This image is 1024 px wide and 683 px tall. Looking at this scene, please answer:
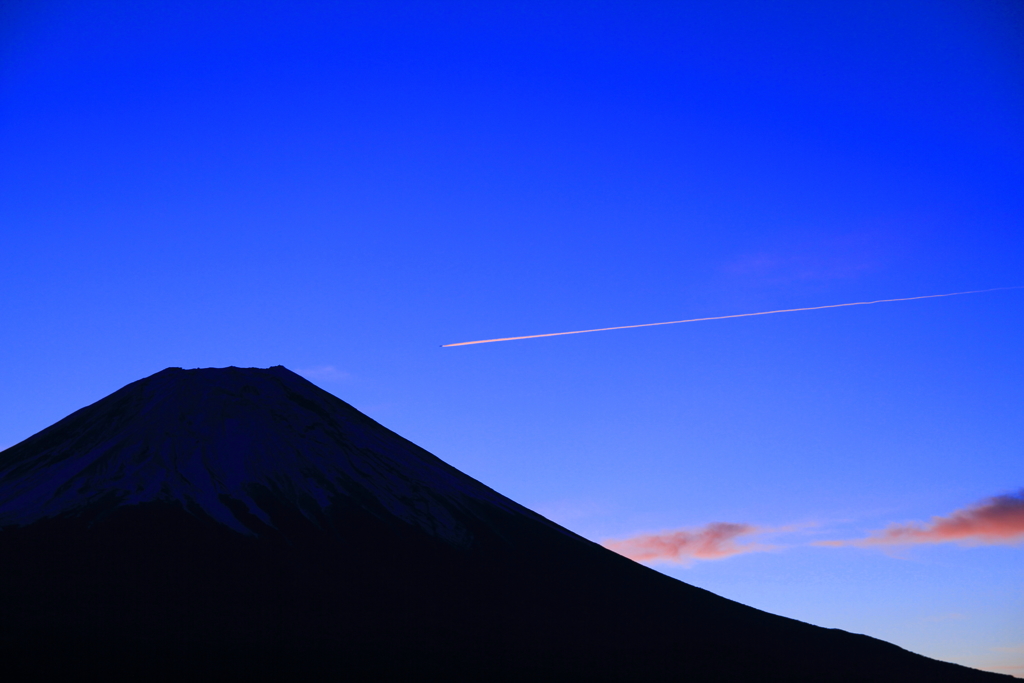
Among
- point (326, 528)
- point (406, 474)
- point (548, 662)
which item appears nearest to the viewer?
point (548, 662)

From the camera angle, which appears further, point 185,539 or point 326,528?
point 326,528

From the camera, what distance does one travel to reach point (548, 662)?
5662cm

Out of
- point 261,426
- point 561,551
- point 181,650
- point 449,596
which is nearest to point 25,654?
point 181,650

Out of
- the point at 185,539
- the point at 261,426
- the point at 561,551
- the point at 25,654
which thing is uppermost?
the point at 261,426

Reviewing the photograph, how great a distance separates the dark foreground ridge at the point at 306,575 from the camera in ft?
175

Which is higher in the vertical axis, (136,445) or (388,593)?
(136,445)

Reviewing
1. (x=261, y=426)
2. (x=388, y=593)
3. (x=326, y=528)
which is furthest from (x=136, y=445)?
(x=388, y=593)

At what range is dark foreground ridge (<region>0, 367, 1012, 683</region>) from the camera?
53.3 metres

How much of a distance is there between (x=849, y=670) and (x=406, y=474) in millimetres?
37688

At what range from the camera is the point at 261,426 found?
80938mm

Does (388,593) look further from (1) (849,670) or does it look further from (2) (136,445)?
(1) (849,670)

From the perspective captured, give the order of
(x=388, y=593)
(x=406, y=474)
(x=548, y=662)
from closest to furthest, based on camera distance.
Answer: (x=548, y=662), (x=388, y=593), (x=406, y=474)

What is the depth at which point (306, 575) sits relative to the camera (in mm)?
62812

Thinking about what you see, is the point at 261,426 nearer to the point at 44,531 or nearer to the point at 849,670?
the point at 44,531
